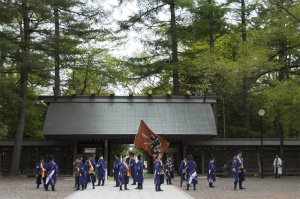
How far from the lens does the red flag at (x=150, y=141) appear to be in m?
20.3

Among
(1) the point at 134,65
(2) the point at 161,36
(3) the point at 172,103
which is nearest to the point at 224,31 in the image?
(2) the point at 161,36

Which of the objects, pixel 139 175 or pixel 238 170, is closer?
pixel 238 170

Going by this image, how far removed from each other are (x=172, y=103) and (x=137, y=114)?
2811mm

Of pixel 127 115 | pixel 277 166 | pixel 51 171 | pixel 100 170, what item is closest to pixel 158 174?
pixel 100 170

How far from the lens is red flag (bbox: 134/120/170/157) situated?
66.6 ft

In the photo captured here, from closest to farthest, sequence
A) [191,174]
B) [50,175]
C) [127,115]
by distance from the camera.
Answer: [50,175], [191,174], [127,115]

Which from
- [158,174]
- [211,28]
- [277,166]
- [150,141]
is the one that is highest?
[211,28]

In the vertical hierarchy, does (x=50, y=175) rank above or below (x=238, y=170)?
below

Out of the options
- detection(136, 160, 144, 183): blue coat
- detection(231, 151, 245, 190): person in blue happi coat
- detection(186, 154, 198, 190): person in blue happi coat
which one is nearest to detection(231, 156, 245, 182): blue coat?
detection(231, 151, 245, 190): person in blue happi coat

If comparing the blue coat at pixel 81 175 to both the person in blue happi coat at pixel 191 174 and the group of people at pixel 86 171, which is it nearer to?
the group of people at pixel 86 171

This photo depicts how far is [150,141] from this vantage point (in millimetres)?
20453

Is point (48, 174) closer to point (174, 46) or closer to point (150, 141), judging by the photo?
point (150, 141)

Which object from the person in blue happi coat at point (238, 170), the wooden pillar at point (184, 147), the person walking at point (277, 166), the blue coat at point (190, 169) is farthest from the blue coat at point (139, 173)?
the person walking at point (277, 166)

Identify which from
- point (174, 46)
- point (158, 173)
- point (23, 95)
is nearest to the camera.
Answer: point (158, 173)
